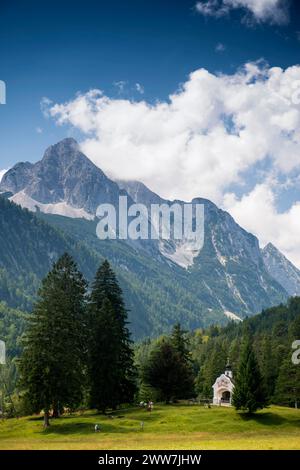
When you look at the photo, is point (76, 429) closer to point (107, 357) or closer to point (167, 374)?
point (107, 357)

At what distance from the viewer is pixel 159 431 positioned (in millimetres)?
50312

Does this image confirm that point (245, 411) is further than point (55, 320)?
Yes

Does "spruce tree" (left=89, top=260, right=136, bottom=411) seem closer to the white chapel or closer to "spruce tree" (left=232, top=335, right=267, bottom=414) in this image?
"spruce tree" (left=232, top=335, right=267, bottom=414)

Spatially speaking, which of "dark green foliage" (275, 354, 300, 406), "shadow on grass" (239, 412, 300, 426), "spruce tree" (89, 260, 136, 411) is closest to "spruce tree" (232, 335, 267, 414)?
"shadow on grass" (239, 412, 300, 426)

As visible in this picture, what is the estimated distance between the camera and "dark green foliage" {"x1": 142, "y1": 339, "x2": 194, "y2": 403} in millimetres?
75625

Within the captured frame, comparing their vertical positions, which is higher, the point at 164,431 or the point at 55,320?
the point at 55,320

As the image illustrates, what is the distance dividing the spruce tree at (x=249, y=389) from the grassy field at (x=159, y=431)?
4.87 feet

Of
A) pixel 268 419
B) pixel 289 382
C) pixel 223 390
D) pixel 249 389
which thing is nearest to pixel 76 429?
pixel 249 389

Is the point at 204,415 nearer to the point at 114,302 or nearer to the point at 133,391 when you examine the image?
the point at 133,391

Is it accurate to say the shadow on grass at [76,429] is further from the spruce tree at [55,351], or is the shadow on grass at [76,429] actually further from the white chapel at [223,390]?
the white chapel at [223,390]

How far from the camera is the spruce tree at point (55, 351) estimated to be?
5469cm

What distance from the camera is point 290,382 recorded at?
79.1 metres
